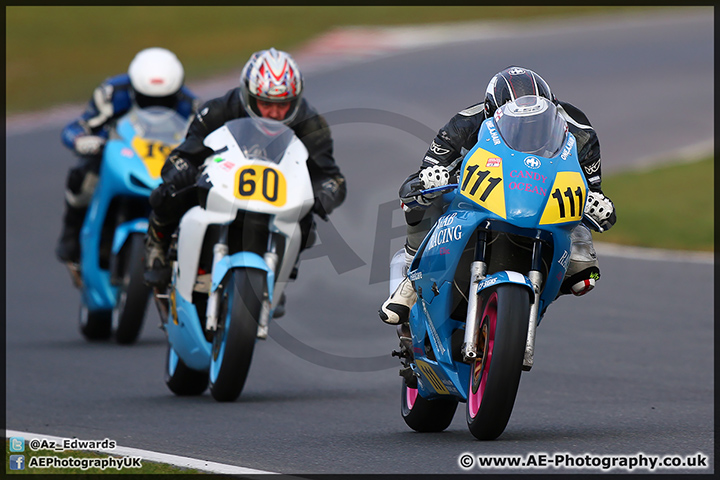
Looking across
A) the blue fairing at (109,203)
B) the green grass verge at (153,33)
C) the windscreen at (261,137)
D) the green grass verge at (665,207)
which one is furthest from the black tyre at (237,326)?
the green grass verge at (153,33)

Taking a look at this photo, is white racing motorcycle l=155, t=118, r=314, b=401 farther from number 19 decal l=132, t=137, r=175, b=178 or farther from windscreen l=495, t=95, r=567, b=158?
number 19 decal l=132, t=137, r=175, b=178

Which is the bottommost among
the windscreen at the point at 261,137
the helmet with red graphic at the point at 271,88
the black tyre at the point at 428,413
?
the black tyre at the point at 428,413

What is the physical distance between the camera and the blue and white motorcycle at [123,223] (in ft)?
35.1

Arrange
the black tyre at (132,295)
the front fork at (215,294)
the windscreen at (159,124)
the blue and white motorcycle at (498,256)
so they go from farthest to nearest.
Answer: the windscreen at (159,124) → the black tyre at (132,295) → the front fork at (215,294) → the blue and white motorcycle at (498,256)

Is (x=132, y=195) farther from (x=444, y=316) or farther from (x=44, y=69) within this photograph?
(x=44, y=69)

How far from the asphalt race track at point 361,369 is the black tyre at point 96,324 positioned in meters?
0.12

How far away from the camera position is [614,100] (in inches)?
927

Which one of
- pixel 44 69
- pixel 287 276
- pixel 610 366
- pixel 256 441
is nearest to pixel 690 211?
pixel 610 366

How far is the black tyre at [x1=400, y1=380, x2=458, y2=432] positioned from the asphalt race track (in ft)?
0.29

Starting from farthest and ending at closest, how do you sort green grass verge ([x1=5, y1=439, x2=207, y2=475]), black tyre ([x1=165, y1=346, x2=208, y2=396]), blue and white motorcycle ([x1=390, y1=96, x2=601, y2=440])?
1. black tyre ([x1=165, y1=346, x2=208, y2=396])
2. green grass verge ([x1=5, y1=439, x2=207, y2=475])
3. blue and white motorcycle ([x1=390, y1=96, x2=601, y2=440])

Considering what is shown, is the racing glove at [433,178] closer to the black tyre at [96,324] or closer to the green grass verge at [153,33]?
the black tyre at [96,324]

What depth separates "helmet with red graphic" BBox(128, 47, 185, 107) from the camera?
11.2m

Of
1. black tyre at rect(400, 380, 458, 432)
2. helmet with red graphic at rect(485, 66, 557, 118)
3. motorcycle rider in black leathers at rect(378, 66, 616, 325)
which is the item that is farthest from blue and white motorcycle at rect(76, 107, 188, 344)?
helmet with red graphic at rect(485, 66, 557, 118)

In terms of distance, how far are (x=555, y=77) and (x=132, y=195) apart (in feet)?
50.5
